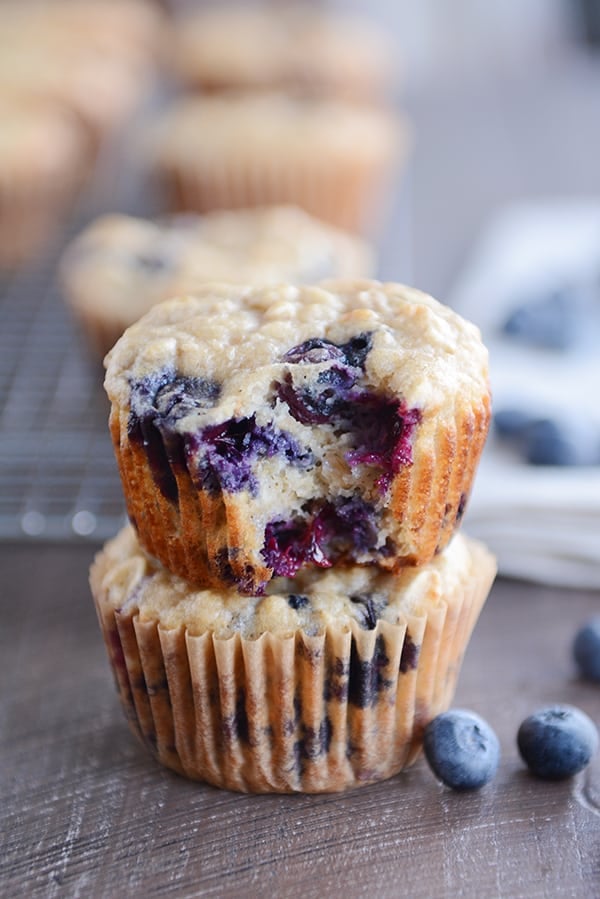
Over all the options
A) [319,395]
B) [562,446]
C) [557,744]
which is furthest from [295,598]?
[562,446]

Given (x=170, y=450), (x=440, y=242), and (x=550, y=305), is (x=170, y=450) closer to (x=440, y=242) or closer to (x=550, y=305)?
(x=550, y=305)

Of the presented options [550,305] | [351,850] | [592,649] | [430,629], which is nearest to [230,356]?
[430,629]

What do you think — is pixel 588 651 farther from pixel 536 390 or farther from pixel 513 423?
pixel 536 390

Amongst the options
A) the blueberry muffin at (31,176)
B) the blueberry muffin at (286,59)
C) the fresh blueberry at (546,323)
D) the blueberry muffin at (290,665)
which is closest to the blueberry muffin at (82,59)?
the blueberry muffin at (31,176)

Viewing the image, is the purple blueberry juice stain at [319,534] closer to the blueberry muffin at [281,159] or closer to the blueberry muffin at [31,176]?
the blueberry muffin at [281,159]

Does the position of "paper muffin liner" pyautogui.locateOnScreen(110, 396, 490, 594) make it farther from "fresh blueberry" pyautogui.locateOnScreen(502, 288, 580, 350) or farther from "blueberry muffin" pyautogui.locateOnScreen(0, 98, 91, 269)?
"blueberry muffin" pyautogui.locateOnScreen(0, 98, 91, 269)

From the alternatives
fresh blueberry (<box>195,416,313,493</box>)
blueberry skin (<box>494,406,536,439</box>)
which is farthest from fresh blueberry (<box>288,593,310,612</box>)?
blueberry skin (<box>494,406,536,439</box>)

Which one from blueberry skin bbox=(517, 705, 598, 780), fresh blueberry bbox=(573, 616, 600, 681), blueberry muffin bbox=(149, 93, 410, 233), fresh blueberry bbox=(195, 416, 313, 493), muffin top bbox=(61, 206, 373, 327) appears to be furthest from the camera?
blueberry muffin bbox=(149, 93, 410, 233)
